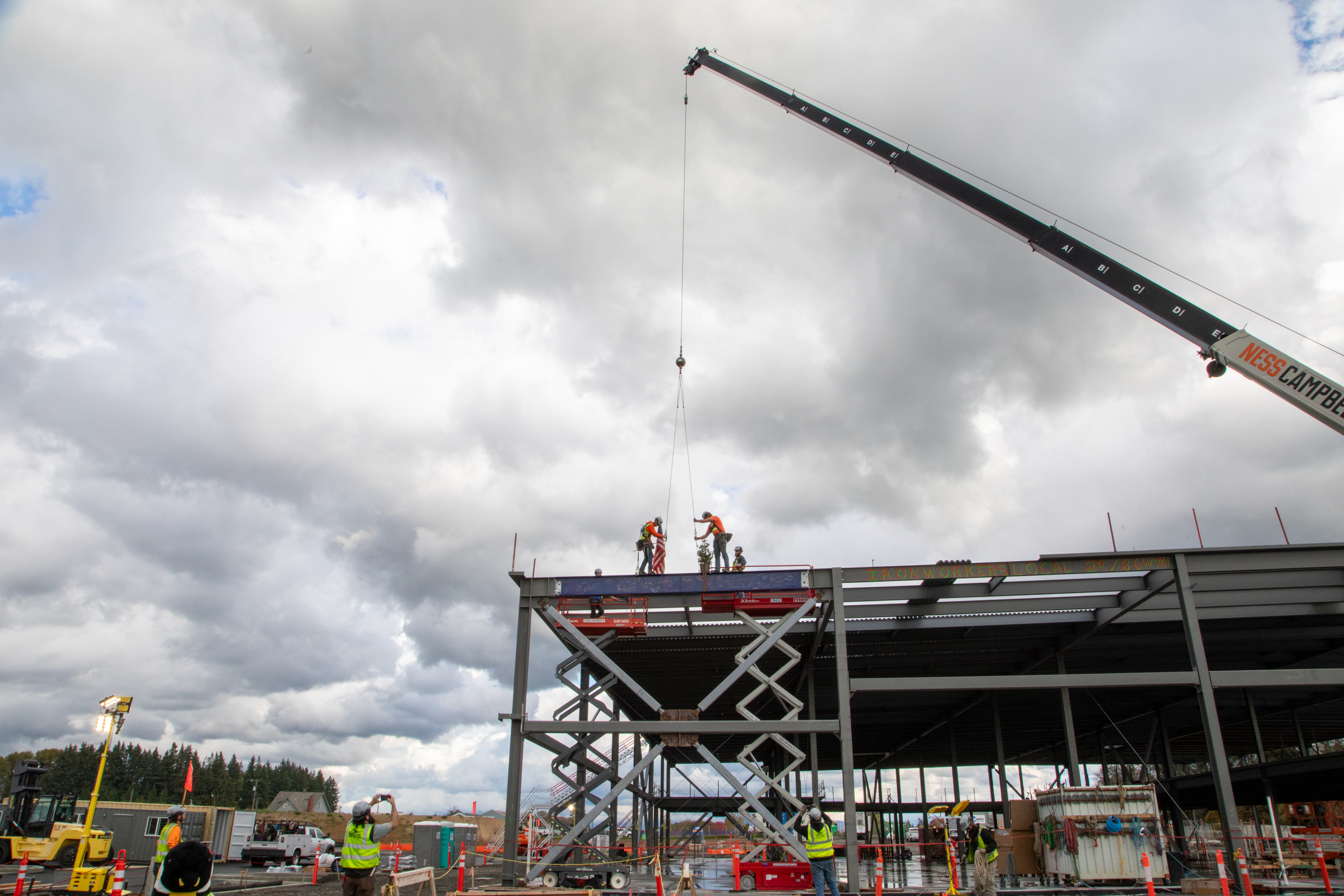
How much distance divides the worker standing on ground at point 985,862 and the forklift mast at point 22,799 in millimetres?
22286

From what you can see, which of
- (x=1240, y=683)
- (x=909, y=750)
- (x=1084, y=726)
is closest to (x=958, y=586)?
(x=1240, y=683)

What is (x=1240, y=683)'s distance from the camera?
18234mm

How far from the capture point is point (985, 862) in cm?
1330

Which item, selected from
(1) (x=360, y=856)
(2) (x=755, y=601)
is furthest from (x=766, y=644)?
(1) (x=360, y=856)

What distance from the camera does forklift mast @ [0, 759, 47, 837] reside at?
20.3 m

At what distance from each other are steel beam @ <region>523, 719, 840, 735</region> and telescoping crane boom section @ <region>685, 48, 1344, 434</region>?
12649 mm

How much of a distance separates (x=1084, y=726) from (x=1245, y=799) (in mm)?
6529

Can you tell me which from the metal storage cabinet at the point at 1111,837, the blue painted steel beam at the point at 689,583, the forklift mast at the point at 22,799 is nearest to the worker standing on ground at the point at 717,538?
the blue painted steel beam at the point at 689,583

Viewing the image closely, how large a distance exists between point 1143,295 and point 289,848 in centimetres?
3450

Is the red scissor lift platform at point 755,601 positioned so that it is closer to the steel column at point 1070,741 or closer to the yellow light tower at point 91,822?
the steel column at point 1070,741

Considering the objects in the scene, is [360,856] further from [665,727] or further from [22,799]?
[22,799]

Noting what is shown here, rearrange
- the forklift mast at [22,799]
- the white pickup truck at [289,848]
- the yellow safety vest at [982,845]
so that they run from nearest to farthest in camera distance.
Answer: the yellow safety vest at [982,845], the forklift mast at [22,799], the white pickup truck at [289,848]

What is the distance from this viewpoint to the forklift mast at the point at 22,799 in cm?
2033

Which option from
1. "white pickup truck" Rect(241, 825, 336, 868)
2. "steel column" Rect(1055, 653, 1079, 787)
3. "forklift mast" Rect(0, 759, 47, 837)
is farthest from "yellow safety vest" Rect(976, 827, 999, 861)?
"white pickup truck" Rect(241, 825, 336, 868)
